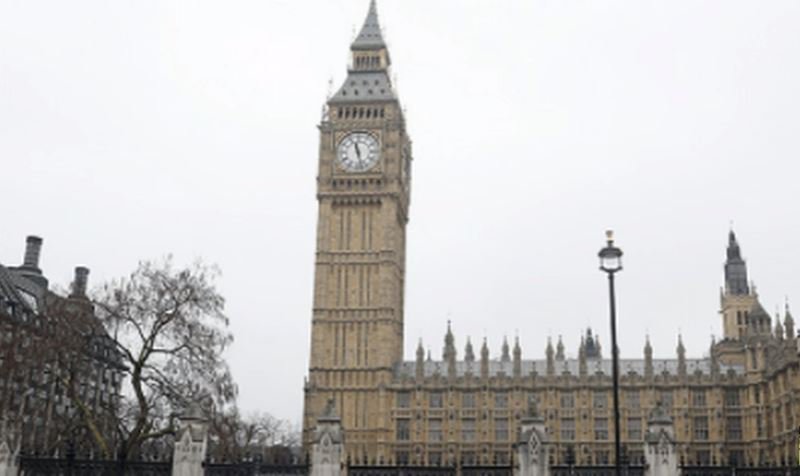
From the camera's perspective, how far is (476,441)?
84.0 metres

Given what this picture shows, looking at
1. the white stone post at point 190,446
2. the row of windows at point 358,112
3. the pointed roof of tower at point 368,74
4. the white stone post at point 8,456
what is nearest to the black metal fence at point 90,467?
the white stone post at point 8,456

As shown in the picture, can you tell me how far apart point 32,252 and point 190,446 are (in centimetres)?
6211

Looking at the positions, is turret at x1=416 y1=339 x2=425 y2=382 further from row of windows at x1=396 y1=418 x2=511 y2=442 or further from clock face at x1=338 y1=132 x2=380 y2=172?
clock face at x1=338 y1=132 x2=380 y2=172

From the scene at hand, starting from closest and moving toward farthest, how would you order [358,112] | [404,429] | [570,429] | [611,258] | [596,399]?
[611,258] < [404,429] < [570,429] < [596,399] < [358,112]

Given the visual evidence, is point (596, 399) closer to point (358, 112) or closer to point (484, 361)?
point (484, 361)

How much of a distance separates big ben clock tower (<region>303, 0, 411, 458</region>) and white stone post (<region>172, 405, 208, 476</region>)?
58270 millimetres

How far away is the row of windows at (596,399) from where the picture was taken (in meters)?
83.7

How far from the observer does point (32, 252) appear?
79312mm

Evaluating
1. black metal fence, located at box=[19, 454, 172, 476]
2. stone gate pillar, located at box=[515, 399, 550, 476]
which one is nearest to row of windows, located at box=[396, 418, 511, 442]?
black metal fence, located at box=[19, 454, 172, 476]

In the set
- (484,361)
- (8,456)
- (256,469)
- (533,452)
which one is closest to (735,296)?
(484,361)

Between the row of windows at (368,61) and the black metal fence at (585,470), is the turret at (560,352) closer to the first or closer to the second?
the row of windows at (368,61)

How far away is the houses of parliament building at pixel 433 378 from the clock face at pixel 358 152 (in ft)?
0.32

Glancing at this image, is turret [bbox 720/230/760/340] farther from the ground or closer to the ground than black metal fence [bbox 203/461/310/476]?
farther from the ground

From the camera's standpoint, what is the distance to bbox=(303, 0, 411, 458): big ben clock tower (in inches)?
3307
